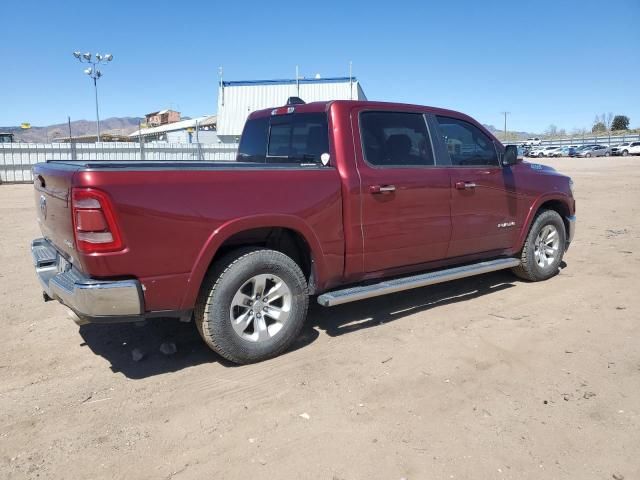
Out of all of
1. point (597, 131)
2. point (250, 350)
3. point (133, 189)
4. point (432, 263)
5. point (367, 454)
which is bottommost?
point (367, 454)

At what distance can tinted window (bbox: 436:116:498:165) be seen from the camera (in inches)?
200

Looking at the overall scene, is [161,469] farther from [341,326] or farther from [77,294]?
[341,326]

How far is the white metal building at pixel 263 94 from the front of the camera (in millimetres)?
33844

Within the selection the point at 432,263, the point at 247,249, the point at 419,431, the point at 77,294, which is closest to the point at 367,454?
the point at 419,431

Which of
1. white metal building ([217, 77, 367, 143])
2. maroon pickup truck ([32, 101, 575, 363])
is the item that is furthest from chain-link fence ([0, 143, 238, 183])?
maroon pickup truck ([32, 101, 575, 363])

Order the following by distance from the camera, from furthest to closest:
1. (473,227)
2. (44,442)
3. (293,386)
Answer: (473,227), (293,386), (44,442)

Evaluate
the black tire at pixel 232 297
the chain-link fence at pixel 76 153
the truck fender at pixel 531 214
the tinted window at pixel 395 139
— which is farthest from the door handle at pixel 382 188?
the chain-link fence at pixel 76 153

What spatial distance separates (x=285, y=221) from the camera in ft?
12.5

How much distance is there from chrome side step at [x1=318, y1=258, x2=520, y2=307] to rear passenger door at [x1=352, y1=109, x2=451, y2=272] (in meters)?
0.15

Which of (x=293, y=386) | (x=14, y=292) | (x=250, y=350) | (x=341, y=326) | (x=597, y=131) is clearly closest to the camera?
(x=293, y=386)

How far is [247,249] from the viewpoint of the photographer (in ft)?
12.6

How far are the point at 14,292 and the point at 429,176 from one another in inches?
178

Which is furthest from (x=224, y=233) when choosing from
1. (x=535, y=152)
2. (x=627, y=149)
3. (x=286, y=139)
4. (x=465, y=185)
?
(x=535, y=152)

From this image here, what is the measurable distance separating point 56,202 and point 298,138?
204cm
